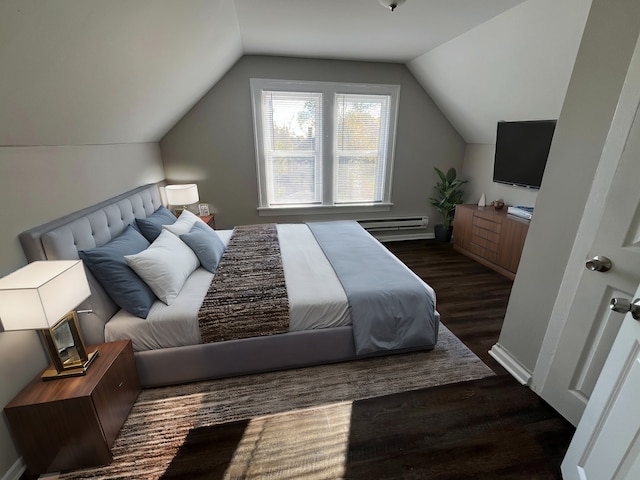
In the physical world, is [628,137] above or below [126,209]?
above

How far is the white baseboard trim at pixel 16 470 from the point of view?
4.24 ft

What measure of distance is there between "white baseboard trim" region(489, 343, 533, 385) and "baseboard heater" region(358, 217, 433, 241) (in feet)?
8.52

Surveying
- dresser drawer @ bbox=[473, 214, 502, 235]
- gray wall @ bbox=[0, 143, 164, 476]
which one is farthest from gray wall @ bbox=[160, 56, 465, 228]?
gray wall @ bbox=[0, 143, 164, 476]

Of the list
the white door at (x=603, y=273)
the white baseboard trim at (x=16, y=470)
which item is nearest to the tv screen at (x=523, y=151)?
the white door at (x=603, y=273)

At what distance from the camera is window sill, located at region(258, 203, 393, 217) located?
4152 millimetres

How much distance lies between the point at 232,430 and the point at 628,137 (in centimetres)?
231

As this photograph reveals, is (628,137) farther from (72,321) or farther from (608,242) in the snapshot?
(72,321)

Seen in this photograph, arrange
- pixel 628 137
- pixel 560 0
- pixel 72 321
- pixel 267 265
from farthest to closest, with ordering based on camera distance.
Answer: pixel 267 265, pixel 560 0, pixel 72 321, pixel 628 137

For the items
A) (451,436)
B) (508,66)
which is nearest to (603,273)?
(451,436)

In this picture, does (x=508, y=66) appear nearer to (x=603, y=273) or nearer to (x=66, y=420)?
(x=603, y=273)

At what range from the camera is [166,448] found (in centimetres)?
150

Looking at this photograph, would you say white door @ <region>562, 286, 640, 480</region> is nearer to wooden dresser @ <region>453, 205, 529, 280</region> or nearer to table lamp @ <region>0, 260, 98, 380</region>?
table lamp @ <region>0, 260, 98, 380</region>

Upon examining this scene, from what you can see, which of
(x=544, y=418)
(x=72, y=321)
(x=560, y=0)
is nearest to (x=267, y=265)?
(x=72, y=321)

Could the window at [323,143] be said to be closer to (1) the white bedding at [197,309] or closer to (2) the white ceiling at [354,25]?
(2) the white ceiling at [354,25]
